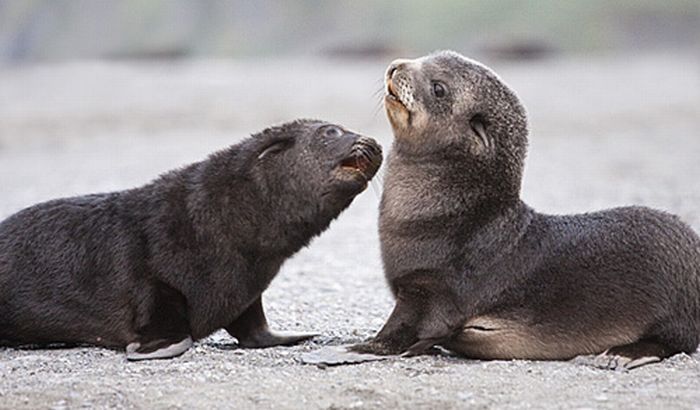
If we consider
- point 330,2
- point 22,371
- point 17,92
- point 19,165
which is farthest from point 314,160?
point 330,2

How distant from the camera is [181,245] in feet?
25.7

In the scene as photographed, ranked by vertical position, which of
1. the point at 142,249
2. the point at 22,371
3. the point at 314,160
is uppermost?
the point at 314,160

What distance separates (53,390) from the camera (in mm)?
6750

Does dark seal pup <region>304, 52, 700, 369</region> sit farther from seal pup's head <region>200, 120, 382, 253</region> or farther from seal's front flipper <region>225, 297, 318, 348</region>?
seal's front flipper <region>225, 297, 318, 348</region>

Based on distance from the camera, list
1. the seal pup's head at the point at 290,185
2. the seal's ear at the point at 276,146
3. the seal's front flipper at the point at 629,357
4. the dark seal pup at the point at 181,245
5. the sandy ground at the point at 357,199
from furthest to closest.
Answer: the seal's ear at the point at 276,146, the seal pup's head at the point at 290,185, the dark seal pup at the point at 181,245, the seal's front flipper at the point at 629,357, the sandy ground at the point at 357,199

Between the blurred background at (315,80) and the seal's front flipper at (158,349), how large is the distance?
18.8ft

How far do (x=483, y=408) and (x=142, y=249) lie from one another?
7.81ft

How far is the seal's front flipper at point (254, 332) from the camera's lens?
8.20 m

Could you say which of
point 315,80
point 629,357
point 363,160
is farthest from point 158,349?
point 315,80

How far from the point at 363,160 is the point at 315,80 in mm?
26567

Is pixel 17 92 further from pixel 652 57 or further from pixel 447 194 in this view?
pixel 447 194

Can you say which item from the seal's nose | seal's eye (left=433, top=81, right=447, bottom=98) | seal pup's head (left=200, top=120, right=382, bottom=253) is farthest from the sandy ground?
the seal's nose

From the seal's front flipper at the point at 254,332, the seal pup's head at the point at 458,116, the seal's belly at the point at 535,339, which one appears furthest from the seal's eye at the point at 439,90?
the seal's front flipper at the point at 254,332

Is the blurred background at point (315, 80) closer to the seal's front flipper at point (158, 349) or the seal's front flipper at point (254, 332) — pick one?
the seal's front flipper at point (254, 332)
